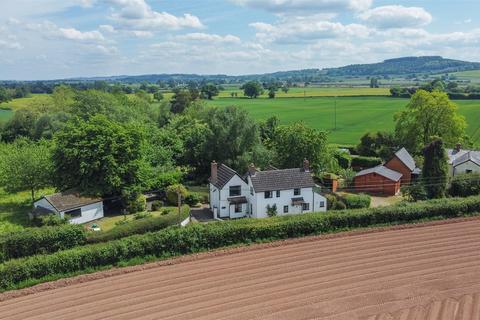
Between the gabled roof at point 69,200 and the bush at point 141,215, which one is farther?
the gabled roof at point 69,200

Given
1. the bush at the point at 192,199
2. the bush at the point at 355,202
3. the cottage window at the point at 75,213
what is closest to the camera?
the cottage window at the point at 75,213

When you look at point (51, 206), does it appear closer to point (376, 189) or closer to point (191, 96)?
point (376, 189)

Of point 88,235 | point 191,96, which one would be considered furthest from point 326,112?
point 88,235

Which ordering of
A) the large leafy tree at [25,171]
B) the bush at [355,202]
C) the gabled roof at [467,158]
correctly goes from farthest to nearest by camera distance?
the gabled roof at [467,158] < the large leafy tree at [25,171] < the bush at [355,202]

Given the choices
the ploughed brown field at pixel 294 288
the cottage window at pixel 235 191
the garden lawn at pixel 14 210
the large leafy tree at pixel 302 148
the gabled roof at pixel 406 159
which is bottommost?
the garden lawn at pixel 14 210

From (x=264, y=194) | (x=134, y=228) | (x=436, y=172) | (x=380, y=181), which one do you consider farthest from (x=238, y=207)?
(x=436, y=172)

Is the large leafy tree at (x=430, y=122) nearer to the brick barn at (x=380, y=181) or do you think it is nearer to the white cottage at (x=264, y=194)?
the brick barn at (x=380, y=181)

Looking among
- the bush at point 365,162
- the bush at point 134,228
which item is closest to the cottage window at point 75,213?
the bush at point 134,228
